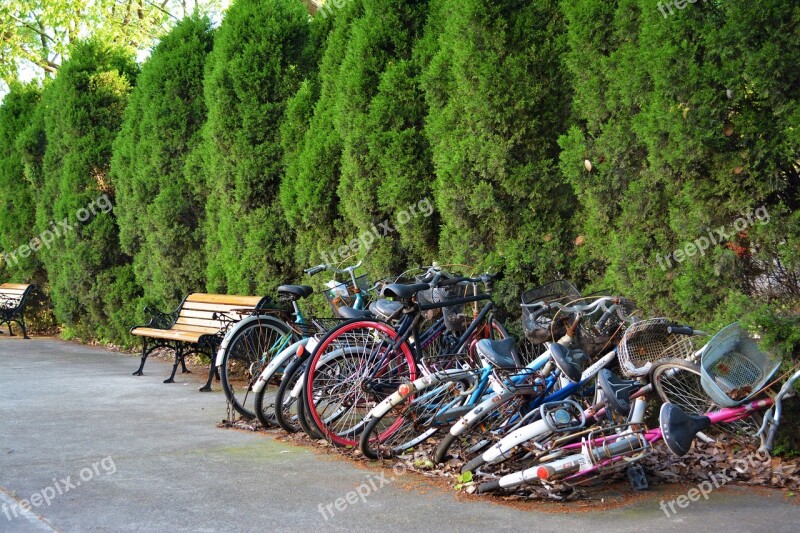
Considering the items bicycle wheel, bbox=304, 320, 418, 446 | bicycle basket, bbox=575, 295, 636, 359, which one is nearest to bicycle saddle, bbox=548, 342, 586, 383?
bicycle basket, bbox=575, 295, 636, 359

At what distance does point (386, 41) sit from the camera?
24.4 feet

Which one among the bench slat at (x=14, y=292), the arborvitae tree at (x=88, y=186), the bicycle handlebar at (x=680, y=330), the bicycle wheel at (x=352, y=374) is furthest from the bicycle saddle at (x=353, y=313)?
the bench slat at (x=14, y=292)

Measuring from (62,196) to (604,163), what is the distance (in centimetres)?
922

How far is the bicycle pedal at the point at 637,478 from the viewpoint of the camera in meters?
4.53

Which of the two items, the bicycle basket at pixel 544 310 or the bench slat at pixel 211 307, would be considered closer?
the bicycle basket at pixel 544 310

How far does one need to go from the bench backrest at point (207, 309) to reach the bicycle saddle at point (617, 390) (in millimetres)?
4148

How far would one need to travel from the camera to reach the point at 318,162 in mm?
7957

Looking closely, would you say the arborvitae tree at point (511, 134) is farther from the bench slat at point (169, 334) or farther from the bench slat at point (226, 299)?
the bench slat at point (169, 334)

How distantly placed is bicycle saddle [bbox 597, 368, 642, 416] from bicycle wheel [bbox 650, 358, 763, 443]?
0.49 ft

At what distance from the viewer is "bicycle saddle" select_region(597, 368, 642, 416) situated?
4430 mm

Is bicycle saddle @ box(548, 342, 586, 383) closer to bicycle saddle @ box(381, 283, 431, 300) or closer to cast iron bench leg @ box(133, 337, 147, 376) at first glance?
bicycle saddle @ box(381, 283, 431, 300)

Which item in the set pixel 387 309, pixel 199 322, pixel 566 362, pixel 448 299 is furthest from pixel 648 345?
pixel 199 322

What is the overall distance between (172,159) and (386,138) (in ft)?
13.4

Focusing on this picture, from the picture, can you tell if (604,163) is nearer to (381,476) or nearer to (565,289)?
(565,289)
